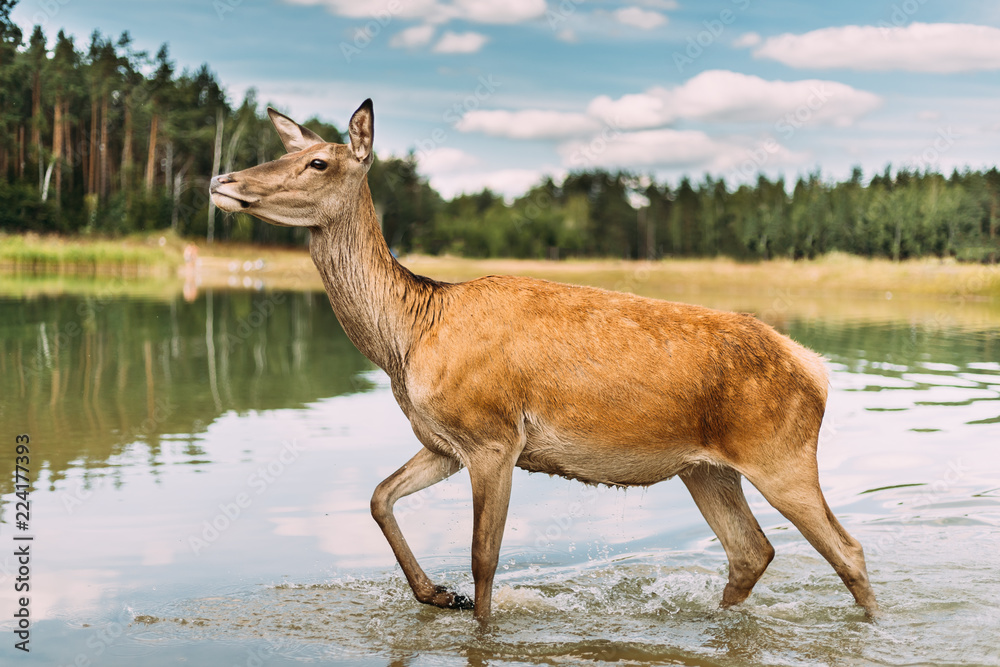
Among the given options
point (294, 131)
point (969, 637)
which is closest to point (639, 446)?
point (969, 637)

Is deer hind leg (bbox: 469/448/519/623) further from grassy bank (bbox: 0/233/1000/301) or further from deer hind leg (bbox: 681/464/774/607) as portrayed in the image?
grassy bank (bbox: 0/233/1000/301)

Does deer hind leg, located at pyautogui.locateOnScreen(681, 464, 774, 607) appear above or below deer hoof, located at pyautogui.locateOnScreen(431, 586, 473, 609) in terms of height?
above

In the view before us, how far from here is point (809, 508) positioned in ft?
21.0

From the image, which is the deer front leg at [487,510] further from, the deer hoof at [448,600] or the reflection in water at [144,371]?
the reflection in water at [144,371]

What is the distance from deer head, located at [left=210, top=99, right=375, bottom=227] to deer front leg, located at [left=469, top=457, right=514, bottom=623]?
1916mm

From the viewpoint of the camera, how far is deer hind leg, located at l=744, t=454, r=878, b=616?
6363 millimetres

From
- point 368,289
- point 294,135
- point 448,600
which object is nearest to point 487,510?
point 448,600

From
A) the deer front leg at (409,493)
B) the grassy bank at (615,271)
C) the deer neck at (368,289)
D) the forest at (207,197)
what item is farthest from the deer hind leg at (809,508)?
the forest at (207,197)

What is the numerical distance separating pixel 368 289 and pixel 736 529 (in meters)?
3.15

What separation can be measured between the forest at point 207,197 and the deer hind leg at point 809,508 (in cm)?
5243

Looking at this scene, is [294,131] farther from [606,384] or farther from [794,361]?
[794,361]

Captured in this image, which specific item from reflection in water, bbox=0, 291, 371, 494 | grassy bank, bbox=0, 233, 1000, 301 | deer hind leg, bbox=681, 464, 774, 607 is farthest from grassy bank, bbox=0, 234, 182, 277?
deer hind leg, bbox=681, 464, 774, 607

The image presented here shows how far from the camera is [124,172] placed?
82625 mm

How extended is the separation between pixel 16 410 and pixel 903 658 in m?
11.3
